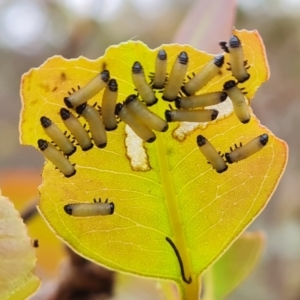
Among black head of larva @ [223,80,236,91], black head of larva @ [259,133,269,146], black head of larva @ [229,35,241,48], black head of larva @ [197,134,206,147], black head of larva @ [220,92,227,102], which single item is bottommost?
black head of larva @ [259,133,269,146]

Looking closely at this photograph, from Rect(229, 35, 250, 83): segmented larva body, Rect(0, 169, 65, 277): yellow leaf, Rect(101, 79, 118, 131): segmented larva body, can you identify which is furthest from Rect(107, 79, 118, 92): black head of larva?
Rect(0, 169, 65, 277): yellow leaf

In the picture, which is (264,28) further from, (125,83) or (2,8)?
(125,83)

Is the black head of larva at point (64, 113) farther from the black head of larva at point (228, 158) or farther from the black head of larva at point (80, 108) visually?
the black head of larva at point (228, 158)

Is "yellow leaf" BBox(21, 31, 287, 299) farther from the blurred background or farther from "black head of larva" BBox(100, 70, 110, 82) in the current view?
the blurred background

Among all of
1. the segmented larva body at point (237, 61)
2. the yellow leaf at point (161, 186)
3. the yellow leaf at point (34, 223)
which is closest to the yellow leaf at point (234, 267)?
the yellow leaf at point (161, 186)

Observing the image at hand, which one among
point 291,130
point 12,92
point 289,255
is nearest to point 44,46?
point 12,92

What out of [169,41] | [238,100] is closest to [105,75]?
[238,100]
